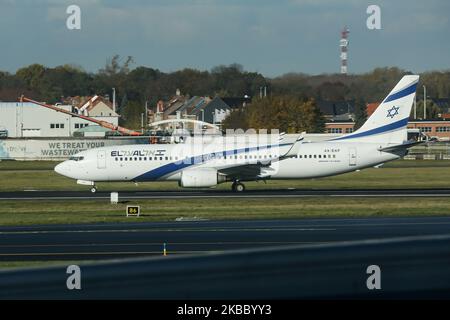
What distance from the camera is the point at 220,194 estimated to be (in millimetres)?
47062

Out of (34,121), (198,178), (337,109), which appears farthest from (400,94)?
(337,109)

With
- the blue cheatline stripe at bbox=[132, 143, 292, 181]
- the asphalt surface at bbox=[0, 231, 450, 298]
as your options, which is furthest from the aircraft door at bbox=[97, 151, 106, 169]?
the asphalt surface at bbox=[0, 231, 450, 298]

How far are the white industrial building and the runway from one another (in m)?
61.1

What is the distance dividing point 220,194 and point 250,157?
3201mm

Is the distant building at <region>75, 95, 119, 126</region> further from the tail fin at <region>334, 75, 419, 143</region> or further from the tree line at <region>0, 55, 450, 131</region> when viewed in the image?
the tail fin at <region>334, 75, 419, 143</region>

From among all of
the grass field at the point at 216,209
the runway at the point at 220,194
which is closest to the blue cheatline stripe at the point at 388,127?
the runway at the point at 220,194

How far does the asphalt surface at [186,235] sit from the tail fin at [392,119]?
18704 mm

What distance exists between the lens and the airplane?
159 ft

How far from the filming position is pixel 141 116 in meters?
146

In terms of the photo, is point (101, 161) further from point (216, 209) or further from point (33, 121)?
point (33, 121)

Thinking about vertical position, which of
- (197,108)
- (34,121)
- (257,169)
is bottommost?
(257,169)
